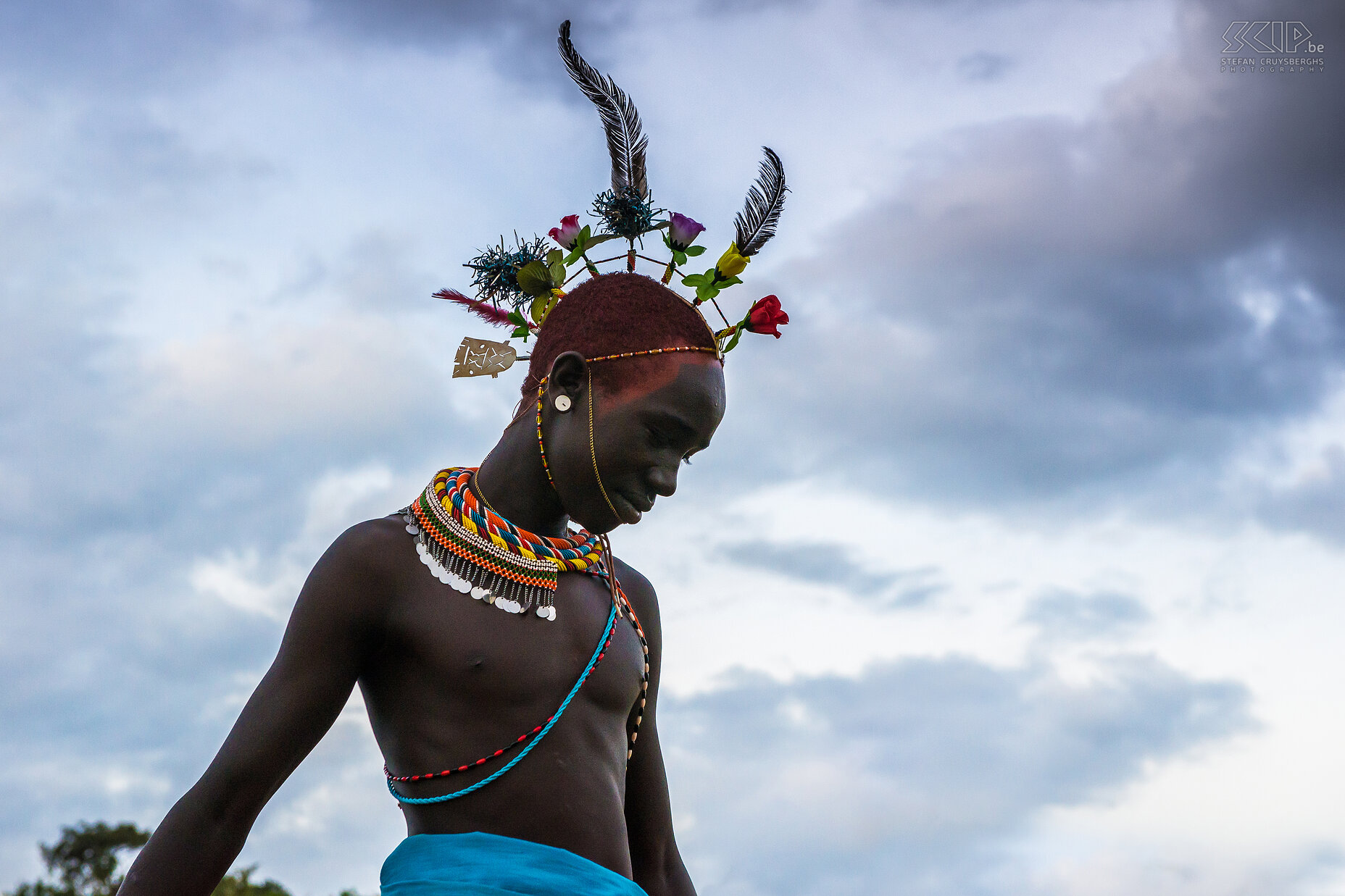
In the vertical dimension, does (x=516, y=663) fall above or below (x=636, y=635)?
below

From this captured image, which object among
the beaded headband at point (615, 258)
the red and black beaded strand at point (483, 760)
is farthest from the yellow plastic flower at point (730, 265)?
the red and black beaded strand at point (483, 760)

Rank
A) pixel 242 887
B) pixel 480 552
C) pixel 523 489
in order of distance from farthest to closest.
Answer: pixel 242 887
pixel 523 489
pixel 480 552

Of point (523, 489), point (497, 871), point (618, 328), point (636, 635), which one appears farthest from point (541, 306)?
point (497, 871)

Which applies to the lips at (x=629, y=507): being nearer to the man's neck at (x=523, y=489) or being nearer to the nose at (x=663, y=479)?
the nose at (x=663, y=479)

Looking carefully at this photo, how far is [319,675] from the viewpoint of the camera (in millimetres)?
4113

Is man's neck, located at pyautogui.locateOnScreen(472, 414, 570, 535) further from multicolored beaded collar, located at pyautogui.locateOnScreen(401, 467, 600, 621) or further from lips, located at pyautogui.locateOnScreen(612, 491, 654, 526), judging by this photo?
lips, located at pyautogui.locateOnScreen(612, 491, 654, 526)

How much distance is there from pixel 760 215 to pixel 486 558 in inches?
66.7

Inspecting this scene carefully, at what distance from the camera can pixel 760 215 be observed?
5152mm

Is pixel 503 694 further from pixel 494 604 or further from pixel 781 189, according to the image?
pixel 781 189

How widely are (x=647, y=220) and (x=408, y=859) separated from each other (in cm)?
230

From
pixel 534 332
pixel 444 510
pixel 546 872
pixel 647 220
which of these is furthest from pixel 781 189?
pixel 546 872

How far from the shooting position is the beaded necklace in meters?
4.28

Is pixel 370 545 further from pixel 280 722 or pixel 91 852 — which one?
pixel 91 852

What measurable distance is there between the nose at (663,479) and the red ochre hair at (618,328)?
0.28m
